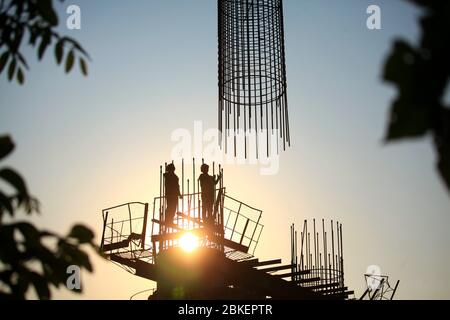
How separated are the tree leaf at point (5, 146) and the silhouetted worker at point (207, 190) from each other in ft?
42.8

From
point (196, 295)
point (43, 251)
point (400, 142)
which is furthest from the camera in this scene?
point (196, 295)

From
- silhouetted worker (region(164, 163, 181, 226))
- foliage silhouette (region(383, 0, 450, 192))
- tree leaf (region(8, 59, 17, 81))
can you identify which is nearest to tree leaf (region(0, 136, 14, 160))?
tree leaf (region(8, 59, 17, 81))

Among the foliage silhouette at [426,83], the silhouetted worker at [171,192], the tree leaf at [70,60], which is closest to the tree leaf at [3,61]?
the tree leaf at [70,60]

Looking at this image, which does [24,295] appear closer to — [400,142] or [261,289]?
[400,142]

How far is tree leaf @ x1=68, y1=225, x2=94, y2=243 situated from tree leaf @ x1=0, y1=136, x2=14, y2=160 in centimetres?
42

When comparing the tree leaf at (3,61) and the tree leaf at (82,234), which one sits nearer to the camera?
the tree leaf at (82,234)

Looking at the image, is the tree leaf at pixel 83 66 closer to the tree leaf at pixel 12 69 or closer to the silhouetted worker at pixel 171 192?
the tree leaf at pixel 12 69

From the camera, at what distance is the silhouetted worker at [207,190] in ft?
48.1

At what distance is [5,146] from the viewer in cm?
158

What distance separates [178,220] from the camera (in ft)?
48.1

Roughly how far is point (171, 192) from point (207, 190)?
0.94m

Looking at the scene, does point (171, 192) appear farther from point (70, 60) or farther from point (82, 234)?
point (82, 234)
